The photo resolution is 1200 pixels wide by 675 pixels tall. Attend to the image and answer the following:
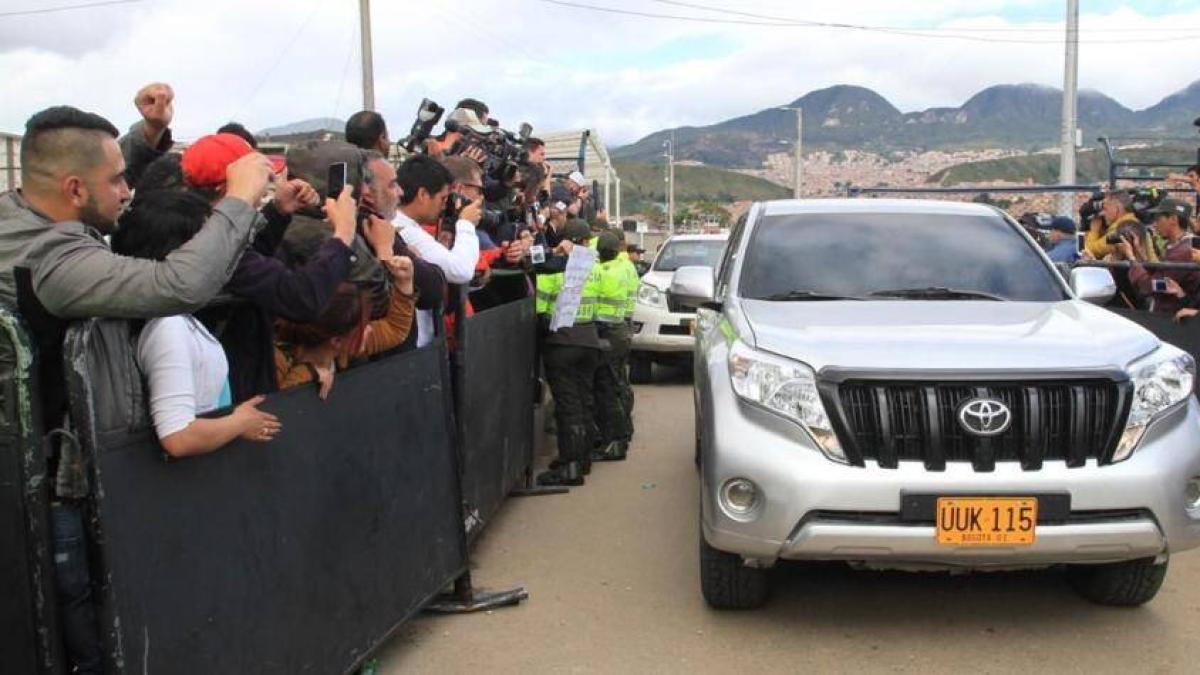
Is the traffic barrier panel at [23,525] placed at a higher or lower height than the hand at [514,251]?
lower

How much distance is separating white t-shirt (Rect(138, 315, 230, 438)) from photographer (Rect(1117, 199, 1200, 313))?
620cm

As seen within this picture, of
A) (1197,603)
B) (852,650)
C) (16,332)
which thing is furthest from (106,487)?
(1197,603)

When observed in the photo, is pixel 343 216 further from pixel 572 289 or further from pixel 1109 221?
pixel 1109 221

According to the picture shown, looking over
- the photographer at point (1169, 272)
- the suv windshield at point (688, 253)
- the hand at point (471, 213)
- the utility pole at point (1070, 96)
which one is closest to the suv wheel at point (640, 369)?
the suv windshield at point (688, 253)

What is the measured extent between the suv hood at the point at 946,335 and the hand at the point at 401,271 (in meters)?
1.46

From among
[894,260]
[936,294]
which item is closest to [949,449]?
[936,294]

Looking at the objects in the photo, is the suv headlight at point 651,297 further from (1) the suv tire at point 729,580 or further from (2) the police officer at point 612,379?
(1) the suv tire at point 729,580

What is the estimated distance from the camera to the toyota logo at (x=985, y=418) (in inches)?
160

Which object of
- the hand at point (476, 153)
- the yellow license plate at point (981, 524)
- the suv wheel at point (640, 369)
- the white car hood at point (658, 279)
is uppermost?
the hand at point (476, 153)

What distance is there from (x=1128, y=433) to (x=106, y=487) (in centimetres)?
361

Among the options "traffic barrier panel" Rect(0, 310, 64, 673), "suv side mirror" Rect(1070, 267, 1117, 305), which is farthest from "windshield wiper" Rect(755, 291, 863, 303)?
"traffic barrier panel" Rect(0, 310, 64, 673)

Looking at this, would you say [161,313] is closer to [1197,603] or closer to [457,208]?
[457,208]

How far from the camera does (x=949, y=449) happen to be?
4.10 m

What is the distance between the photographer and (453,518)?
186 inches
